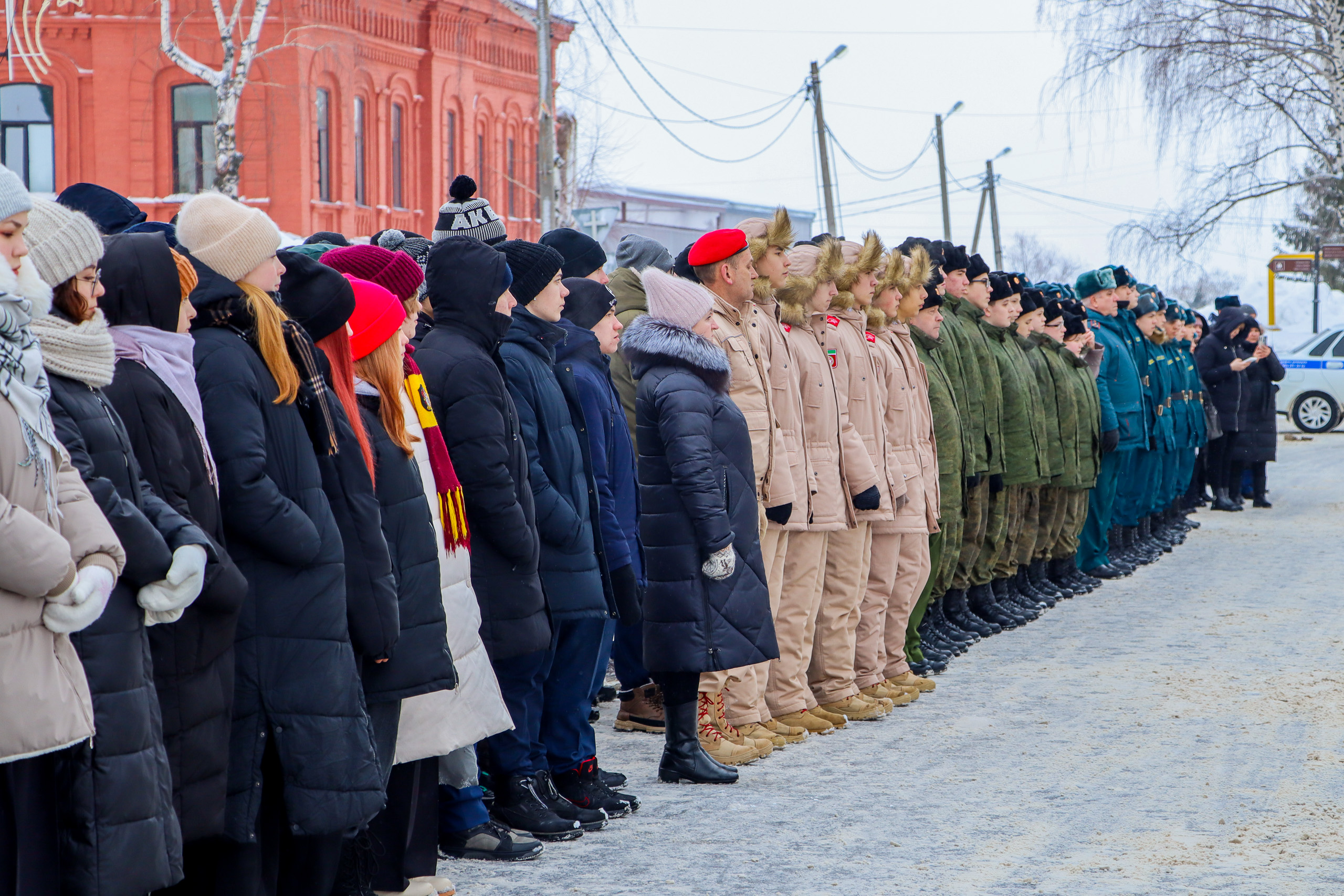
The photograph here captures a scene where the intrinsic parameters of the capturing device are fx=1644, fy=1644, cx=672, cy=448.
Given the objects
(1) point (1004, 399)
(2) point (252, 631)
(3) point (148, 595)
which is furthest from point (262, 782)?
(1) point (1004, 399)

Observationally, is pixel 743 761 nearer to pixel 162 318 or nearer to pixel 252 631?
pixel 252 631

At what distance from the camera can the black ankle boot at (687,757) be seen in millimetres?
6160

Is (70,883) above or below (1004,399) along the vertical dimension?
below

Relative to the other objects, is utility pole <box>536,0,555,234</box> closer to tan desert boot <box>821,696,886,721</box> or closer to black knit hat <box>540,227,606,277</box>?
black knit hat <box>540,227,606,277</box>

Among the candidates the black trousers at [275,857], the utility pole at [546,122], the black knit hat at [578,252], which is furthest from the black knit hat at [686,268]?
the utility pole at [546,122]

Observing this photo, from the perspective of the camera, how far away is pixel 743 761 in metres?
6.48

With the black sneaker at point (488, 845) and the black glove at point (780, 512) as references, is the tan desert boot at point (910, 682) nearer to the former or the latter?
the black glove at point (780, 512)

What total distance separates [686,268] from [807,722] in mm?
2045

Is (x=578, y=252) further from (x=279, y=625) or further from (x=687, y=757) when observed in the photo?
(x=279, y=625)

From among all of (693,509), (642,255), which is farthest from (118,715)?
(642,255)

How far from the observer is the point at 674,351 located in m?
6.11

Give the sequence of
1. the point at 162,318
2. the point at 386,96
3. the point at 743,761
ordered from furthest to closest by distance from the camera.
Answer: the point at 386,96
the point at 743,761
the point at 162,318

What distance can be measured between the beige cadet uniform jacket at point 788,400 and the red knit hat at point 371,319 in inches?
104

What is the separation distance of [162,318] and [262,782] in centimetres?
109
